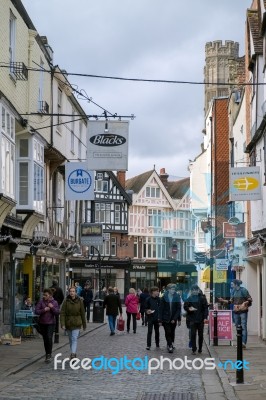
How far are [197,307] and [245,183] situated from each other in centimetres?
440

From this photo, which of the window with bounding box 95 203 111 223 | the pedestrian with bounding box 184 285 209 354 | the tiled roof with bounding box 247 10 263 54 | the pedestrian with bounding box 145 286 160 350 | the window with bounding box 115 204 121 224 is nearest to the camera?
the pedestrian with bounding box 184 285 209 354

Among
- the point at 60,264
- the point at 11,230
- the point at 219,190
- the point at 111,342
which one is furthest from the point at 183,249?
the point at 219,190

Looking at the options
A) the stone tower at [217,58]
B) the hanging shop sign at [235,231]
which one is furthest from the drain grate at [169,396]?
the stone tower at [217,58]

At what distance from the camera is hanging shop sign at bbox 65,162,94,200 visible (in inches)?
984

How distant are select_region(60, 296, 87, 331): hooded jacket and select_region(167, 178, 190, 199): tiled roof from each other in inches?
2518

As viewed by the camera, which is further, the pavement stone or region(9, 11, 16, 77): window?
region(9, 11, 16, 77): window

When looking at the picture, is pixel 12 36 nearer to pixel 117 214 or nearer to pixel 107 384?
pixel 107 384

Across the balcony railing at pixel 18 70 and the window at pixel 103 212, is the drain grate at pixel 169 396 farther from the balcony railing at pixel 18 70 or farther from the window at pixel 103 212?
the window at pixel 103 212

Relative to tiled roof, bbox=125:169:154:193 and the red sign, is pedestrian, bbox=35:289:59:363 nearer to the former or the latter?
the red sign

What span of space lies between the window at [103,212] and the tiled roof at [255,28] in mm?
50415

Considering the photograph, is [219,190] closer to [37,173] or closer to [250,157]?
[250,157]

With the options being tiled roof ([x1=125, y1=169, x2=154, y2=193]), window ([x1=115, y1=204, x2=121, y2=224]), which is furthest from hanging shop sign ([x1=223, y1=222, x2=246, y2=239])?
tiled roof ([x1=125, y1=169, x2=154, y2=193])

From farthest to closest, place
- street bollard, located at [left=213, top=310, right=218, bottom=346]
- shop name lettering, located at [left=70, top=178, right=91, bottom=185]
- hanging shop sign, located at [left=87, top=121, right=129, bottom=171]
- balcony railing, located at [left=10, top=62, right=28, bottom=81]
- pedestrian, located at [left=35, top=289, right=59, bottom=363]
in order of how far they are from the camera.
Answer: shop name lettering, located at [left=70, top=178, right=91, bottom=185], street bollard, located at [left=213, top=310, right=218, bottom=346], balcony railing, located at [left=10, top=62, right=28, bottom=81], hanging shop sign, located at [left=87, top=121, right=129, bottom=171], pedestrian, located at [left=35, top=289, right=59, bottom=363]

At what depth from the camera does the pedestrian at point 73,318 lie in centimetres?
1803
